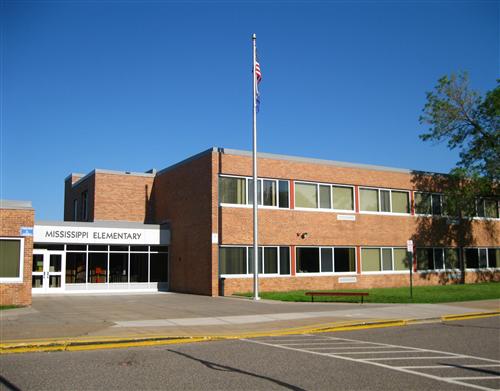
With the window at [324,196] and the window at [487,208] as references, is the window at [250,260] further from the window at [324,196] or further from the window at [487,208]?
the window at [487,208]

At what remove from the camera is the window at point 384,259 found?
3369 cm

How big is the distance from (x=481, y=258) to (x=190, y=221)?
73.0ft

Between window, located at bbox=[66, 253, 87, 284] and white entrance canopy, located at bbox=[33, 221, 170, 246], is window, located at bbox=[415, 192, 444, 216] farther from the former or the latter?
window, located at bbox=[66, 253, 87, 284]

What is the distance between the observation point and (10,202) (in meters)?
21.9

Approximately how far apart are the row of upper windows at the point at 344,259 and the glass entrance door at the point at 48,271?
29.8 feet

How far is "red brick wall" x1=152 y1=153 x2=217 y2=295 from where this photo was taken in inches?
1128

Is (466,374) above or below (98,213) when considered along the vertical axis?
below

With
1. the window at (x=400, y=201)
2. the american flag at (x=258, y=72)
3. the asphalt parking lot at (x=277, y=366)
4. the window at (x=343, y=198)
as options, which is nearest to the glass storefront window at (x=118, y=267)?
the window at (x=343, y=198)

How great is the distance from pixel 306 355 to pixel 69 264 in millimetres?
22700

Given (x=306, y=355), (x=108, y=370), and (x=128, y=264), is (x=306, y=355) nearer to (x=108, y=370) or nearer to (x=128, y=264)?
(x=108, y=370)

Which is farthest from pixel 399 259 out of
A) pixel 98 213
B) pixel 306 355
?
pixel 306 355

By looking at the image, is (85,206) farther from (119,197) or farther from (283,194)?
(283,194)

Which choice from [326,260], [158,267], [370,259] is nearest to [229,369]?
[326,260]

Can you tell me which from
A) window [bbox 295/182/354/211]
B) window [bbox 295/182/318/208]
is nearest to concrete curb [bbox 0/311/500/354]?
window [bbox 295/182/318/208]
